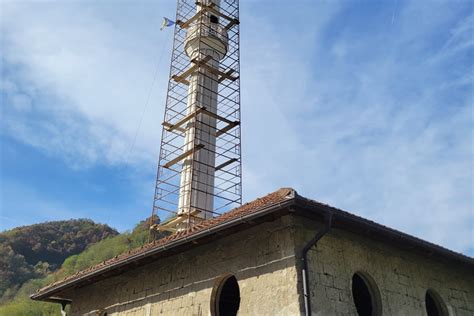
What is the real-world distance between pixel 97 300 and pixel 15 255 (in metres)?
73.1

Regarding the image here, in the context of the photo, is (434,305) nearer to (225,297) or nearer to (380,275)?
(380,275)

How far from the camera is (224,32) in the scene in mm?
26594

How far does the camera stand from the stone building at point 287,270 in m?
7.57

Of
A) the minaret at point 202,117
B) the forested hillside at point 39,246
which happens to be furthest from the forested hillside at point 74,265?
the minaret at point 202,117

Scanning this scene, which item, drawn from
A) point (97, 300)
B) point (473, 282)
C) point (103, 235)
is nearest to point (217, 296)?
point (97, 300)

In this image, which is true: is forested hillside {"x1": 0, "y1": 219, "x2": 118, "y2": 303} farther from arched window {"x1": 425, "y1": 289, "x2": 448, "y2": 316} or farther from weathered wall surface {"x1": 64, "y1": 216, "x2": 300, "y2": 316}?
arched window {"x1": 425, "y1": 289, "x2": 448, "y2": 316}

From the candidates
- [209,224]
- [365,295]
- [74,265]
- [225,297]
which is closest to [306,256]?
[365,295]

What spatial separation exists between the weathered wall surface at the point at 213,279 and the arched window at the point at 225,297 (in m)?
0.10

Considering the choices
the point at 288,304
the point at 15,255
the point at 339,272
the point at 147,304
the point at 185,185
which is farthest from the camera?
the point at 15,255

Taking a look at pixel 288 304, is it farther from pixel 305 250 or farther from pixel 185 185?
pixel 185 185

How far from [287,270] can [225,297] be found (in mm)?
1775

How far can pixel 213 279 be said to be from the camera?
28.1ft

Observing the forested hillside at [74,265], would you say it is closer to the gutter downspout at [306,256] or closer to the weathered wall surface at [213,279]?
the weathered wall surface at [213,279]

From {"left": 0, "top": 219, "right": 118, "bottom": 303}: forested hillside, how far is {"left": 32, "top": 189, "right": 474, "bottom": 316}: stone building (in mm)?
64614
